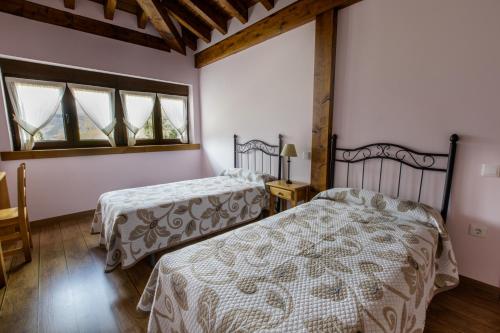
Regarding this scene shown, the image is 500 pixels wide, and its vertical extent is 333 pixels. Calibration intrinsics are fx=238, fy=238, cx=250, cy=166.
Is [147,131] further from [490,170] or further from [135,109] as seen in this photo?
[490,170]

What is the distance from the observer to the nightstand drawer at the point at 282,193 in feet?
8.62

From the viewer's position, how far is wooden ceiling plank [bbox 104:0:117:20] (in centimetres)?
298

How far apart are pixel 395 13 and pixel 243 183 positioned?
2307 millimetres

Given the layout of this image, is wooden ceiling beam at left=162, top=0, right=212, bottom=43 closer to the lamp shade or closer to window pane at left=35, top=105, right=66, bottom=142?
window pane at left=35, top=105, right=66, bottom=142

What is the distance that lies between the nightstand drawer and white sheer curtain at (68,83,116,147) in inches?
99.9

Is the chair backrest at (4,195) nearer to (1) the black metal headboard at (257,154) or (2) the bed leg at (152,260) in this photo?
(2) the bed leg at (152,260)

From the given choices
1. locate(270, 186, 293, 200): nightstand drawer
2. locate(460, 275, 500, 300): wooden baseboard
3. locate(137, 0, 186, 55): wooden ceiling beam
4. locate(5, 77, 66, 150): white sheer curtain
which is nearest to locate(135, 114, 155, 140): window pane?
locate(5, 77, 66, 150): white sheer curtain

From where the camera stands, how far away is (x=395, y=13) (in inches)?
79.2

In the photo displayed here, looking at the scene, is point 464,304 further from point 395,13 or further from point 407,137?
point 395,13

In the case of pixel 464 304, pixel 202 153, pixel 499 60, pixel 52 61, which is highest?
pixel 52 61

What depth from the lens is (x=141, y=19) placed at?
3.43 m

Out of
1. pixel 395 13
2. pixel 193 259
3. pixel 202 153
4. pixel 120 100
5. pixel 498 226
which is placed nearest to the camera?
pixel 193 259

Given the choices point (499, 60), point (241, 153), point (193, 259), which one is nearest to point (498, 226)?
point (499, 60)

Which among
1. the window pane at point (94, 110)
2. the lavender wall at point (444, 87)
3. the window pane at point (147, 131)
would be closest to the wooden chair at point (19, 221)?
the window pane at point (94, 110)
